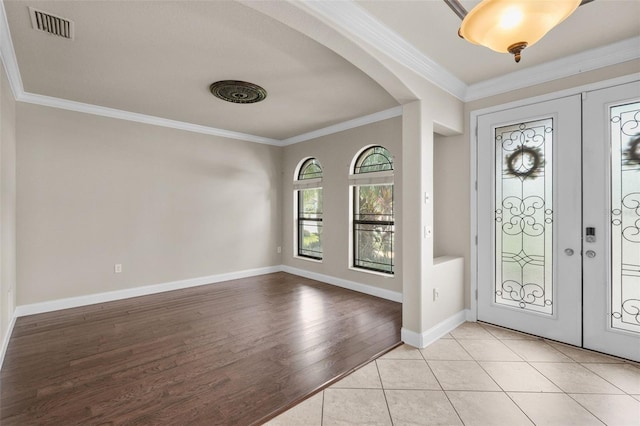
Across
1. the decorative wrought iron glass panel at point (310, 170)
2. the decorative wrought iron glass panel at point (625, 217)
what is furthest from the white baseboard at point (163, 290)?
the decorative wrought iron glass panel at point (625, 217)

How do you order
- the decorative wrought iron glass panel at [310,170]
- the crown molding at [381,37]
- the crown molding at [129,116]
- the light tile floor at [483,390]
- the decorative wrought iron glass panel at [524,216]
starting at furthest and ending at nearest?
1. the decorative wrought iron glass panel at [310,170]
2. the crown molding at [129,116]
3. the decorative wrought iron glass panel at [524,216]
4. the crown molding at [381,37]
5. the light tile floor at [483,390]

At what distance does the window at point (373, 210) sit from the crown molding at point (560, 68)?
149cm

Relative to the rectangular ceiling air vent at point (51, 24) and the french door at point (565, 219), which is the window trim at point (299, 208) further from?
the rectangular ceiling air vent at point (51, 24)

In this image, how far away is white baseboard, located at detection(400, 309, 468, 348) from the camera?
287 cm

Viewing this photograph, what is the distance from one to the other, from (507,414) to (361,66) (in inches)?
109

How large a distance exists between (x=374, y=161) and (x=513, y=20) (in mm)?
3627

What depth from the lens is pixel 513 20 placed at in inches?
45.9

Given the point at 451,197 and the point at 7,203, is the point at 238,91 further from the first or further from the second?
the point at 451,197

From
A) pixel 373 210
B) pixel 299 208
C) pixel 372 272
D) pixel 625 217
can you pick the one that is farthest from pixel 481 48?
pixel 299 208

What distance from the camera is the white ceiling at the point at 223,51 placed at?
2172 mm

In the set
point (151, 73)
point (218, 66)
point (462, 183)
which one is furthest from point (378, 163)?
point (151, 73)

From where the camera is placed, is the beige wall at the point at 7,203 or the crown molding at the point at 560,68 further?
the beige wall at the point at 7,203

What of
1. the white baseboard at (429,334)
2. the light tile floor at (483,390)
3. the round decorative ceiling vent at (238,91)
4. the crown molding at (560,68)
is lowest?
the light tile floor at (483,390)

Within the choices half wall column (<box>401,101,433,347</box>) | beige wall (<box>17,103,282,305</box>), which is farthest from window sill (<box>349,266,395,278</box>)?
beige wall (<box>17,103,282,305</box>)
